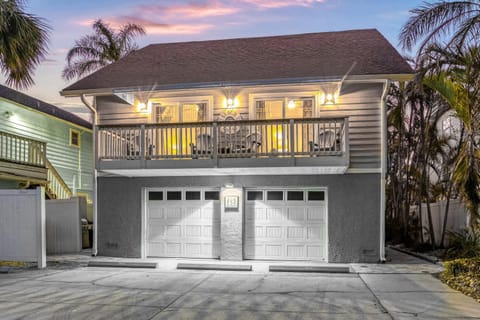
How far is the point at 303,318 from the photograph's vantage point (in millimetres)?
6348

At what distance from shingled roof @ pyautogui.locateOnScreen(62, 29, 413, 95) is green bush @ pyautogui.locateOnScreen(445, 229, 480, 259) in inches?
176

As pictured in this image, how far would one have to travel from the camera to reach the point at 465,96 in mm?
9961

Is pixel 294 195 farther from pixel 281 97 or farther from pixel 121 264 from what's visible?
pixel 121 264

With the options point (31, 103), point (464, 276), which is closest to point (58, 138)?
point (31, 103)

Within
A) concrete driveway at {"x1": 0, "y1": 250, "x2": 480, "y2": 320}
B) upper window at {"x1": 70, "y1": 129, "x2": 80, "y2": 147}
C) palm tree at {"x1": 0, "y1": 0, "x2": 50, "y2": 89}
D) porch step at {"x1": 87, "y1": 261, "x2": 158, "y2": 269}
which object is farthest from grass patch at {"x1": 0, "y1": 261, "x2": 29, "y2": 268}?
upper window at {"x1": 70, "y1": 129, "x2": 80, "y2": 147}

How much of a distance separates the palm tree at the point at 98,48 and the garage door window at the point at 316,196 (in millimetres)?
15191

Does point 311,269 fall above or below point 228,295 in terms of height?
below

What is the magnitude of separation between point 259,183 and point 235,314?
6.00 m

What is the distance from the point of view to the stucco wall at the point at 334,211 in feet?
38.8

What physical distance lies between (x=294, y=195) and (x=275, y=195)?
533 mm

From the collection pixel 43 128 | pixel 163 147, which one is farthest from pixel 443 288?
pixel 43 128

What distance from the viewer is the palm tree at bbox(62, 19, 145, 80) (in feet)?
74.1

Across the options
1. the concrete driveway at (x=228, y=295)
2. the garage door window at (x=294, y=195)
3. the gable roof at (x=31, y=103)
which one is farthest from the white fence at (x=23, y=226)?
the gable roof at (x=31, y=103)

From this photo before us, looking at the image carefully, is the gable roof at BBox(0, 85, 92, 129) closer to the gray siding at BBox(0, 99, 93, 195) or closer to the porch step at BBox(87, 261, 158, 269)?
the gray siding at BBox(0, 99, 93, 195)
